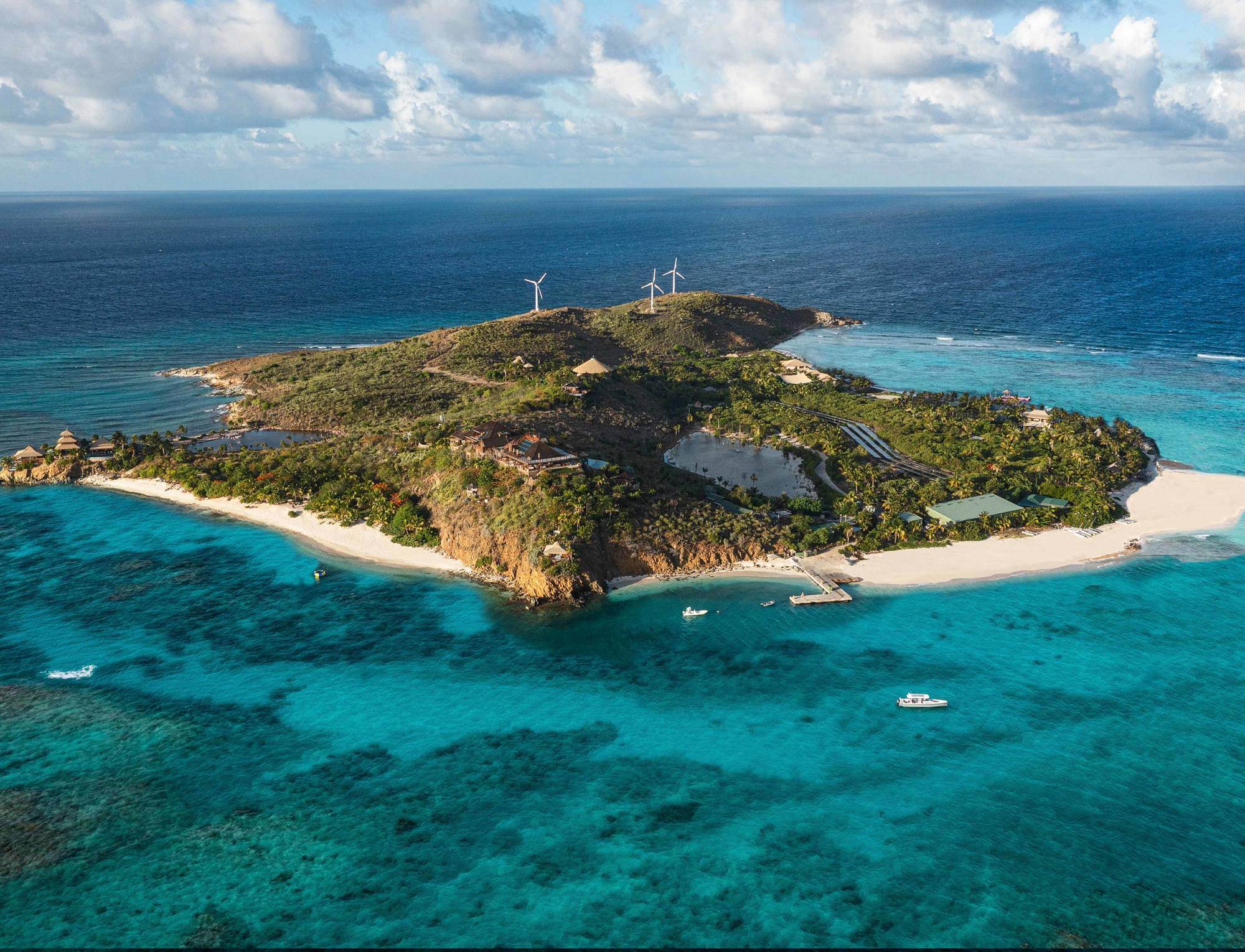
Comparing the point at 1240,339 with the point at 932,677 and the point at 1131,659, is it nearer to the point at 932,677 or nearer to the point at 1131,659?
the point at 1131,659

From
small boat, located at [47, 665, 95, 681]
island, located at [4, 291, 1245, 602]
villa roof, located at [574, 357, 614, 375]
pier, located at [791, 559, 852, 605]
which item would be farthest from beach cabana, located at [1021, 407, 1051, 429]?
small boat, located at [47, 665, 95, 681]

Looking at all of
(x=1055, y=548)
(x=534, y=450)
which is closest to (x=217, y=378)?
(x=534, y=450)

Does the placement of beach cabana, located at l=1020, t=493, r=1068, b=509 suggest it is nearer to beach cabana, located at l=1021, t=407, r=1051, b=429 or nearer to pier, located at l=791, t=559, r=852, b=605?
beach cabana, located at l=1021, t=407, r=1051, b=429

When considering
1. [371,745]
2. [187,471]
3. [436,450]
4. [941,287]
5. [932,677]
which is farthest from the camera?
[941,287]

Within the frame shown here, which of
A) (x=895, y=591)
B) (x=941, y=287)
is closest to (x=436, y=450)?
(x=895, y=591)

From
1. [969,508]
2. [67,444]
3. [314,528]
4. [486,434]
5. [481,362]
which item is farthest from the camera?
[481,362]

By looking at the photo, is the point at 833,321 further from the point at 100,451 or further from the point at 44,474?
the point at 44,474
